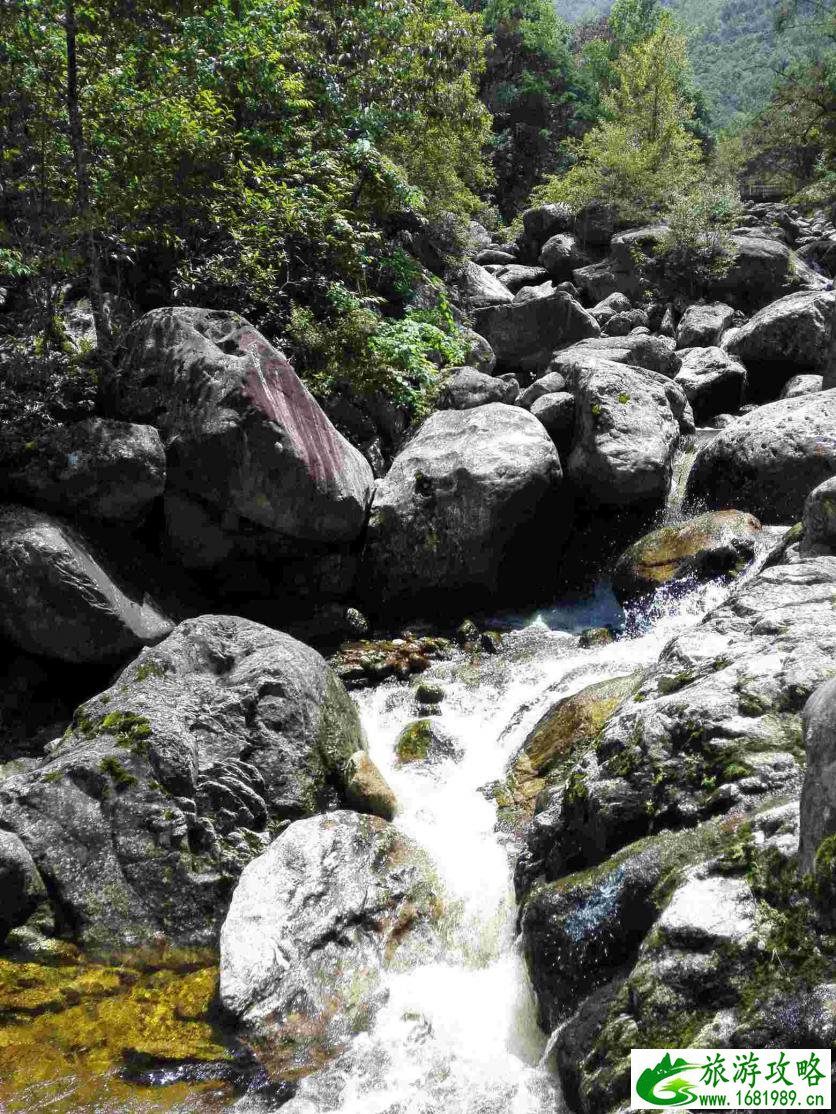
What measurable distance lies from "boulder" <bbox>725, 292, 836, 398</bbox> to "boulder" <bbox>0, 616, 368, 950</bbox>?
14.7 meters

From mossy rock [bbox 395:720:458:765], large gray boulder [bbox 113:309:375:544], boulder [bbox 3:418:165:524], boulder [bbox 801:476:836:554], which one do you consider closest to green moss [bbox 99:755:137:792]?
mossy rock [bbox 395:720:458:765]

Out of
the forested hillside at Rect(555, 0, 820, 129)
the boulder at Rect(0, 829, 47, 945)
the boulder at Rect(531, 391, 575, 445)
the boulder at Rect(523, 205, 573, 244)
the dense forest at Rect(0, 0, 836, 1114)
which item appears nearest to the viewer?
the dense forest at Rect(0, 0, 836, 1114)

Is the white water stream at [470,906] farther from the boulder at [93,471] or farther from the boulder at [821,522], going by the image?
the boulder at [93,471]

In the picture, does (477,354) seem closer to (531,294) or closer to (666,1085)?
(531,294)

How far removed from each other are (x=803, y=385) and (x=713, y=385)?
6.51ft

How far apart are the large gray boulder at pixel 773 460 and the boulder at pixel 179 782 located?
7375 mm

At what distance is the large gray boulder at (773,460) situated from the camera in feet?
38.4

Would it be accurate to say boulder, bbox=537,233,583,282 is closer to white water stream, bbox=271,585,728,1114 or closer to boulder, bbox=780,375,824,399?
boulder, bbox=780,375,824,399

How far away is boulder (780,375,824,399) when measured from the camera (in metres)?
15.9

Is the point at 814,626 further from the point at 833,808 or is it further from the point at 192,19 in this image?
the point at 192,19

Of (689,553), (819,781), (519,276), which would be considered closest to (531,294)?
(519,276)

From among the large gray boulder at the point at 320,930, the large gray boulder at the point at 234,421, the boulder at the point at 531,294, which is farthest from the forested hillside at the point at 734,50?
the large gray boulder at the point at 320,930

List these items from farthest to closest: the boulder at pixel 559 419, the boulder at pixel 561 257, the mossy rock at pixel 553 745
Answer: the boulder at pixel 561 257 → the boulder at pixel 559 419 → the mossy rock at pixel 553 745

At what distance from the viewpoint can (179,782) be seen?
7.14 metres
